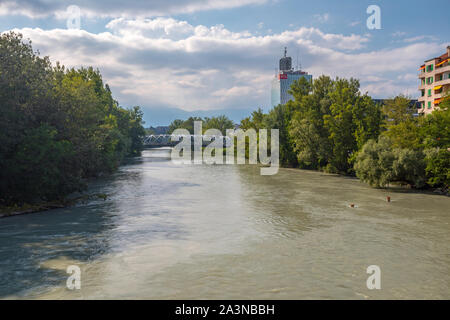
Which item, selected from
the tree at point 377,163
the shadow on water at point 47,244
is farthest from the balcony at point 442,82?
the shadow on water at point 47,244

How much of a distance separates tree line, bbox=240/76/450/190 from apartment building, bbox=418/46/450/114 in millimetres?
13752

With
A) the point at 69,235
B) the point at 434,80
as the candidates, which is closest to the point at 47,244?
the point at 69,235

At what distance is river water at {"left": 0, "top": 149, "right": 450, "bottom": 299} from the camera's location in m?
14.7

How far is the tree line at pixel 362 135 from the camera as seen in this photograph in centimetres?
3794

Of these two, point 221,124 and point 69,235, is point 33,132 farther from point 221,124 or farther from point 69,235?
point 221,124

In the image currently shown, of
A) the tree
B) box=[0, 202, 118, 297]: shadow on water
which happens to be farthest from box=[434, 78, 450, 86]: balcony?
box=[0, 202, 118, 297]: shadow on water

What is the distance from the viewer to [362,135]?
51.3 metres

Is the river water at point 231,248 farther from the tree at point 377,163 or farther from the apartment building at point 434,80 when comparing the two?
the apartment building at point 434,80

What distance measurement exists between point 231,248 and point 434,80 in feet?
235

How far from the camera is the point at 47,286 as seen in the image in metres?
14.9

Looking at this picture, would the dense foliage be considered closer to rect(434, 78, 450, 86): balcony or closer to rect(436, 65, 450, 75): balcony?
rect(434, 78, 450, 86): balcony

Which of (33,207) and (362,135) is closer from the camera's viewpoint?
(33,207)
